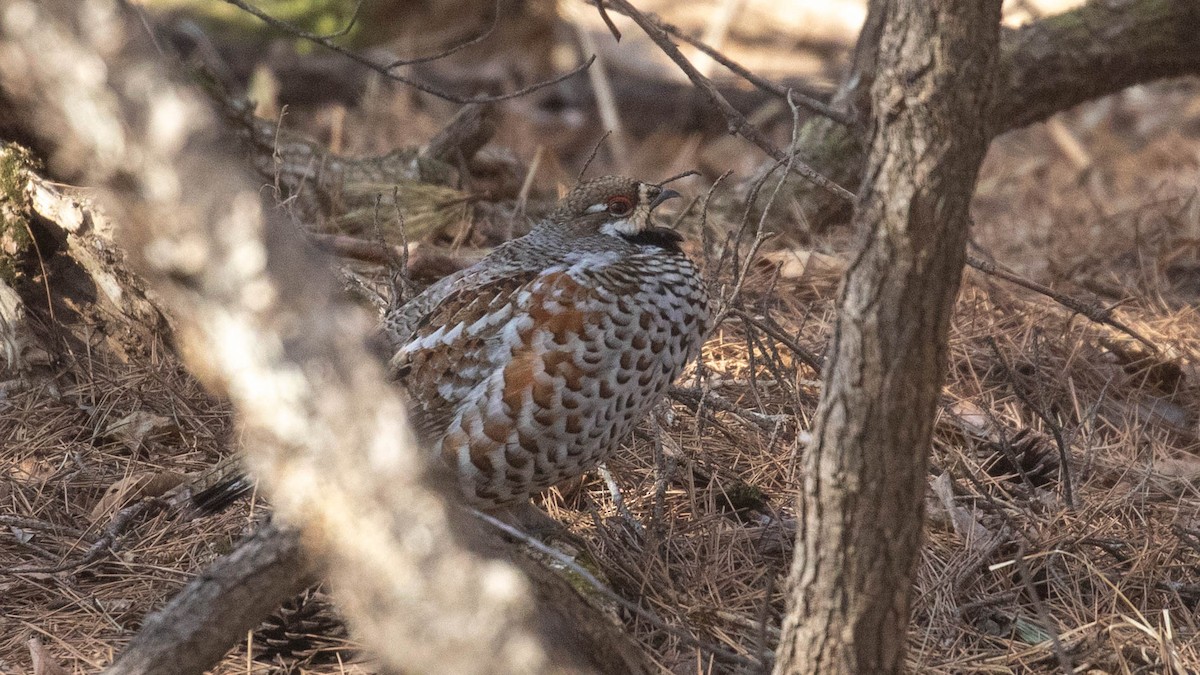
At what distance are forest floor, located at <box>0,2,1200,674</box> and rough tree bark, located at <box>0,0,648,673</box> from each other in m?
0.70

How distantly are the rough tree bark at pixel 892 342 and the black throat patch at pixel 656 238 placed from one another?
158 centimetres

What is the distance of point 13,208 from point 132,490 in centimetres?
112

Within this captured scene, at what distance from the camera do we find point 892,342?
6.31 ft

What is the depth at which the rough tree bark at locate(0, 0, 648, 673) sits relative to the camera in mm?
1865

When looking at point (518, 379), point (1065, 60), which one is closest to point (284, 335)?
point (518, 379)

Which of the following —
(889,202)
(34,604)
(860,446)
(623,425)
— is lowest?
(34,604)

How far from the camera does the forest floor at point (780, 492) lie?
2848mm

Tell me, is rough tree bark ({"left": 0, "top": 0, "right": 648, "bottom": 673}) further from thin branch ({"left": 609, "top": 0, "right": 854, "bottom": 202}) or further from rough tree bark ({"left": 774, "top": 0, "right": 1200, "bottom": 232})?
rough tree bark ({"left": 774, "top": 0, "right": 1200, "bottom": 232})

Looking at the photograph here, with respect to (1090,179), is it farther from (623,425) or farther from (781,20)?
(623,425)

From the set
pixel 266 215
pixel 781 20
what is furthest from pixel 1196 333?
pixel 781 20

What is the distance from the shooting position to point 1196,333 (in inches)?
183

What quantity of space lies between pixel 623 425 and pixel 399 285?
1238 mm

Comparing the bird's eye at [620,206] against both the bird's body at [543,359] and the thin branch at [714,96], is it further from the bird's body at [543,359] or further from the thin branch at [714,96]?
the thin branch at [714,96]

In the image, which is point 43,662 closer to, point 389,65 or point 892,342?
point 389,65
